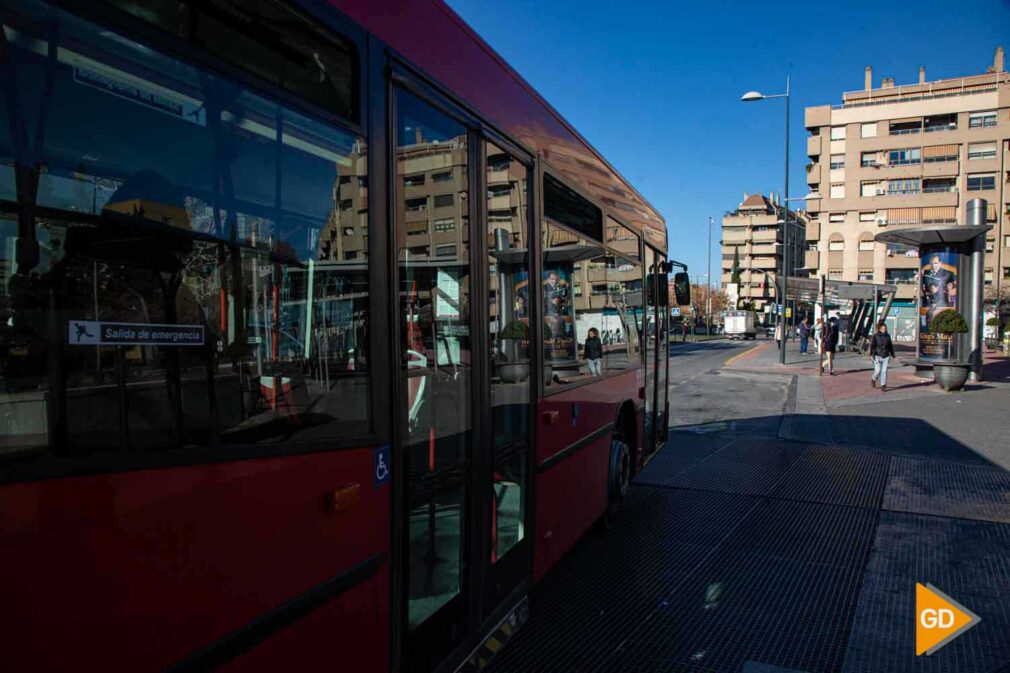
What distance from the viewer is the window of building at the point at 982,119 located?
5738 centimetres

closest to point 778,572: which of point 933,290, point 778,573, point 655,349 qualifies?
point 778,573

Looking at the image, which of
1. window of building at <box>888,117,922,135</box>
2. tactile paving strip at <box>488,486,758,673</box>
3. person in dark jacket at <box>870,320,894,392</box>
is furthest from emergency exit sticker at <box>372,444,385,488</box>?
window of building at <box>888,117,922,135</box>

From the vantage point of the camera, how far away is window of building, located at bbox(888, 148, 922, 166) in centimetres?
5985

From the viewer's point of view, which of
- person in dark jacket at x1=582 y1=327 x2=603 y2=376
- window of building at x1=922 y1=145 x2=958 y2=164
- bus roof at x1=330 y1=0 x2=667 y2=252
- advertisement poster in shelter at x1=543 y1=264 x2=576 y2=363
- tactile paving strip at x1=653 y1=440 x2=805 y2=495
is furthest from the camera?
window of building at x1=922 y1=145 x2=958 y2=164

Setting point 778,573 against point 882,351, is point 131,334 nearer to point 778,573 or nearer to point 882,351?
point 778,573

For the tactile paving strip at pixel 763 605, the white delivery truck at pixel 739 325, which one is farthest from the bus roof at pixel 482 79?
the white delivery truck at pixel 739 325

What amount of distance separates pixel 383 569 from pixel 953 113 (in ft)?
237

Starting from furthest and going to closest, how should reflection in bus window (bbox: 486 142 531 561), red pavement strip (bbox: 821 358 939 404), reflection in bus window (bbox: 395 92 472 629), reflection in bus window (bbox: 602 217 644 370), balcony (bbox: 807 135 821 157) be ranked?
balcony (bbox: 807 135 821 157) → red pavement strip (bbox: 821 358 939 404) → reflection in bus window (bbox: 602 217 644 370) → reflection in bus window (bbox: 486 142 531 561) → reflection in bus window (bbox: 395 92 472 629)

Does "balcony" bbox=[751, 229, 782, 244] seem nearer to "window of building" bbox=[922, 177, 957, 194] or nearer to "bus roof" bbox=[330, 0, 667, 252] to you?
"window of building" bbox=[922, 177, 957, 194]

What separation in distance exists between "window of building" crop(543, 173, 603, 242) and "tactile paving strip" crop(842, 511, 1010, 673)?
3.18m

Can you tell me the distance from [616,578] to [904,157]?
6857 centimetres

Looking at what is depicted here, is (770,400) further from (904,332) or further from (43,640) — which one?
(904,332)

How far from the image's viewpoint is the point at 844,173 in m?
61.6

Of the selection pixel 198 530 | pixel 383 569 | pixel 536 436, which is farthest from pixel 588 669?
pixel 198 530
